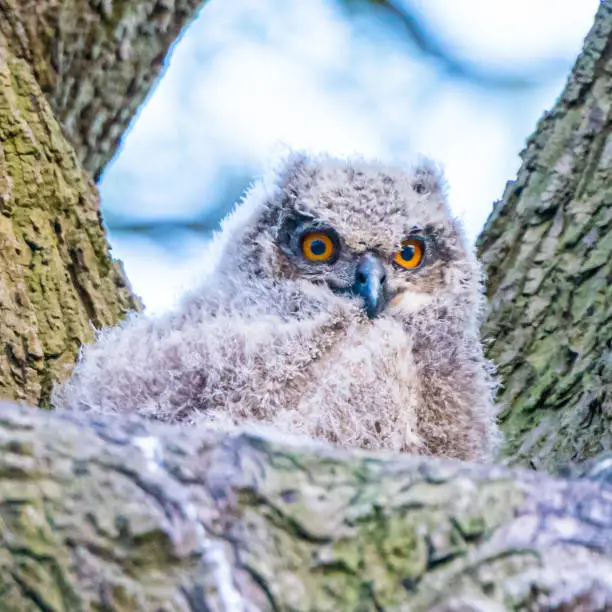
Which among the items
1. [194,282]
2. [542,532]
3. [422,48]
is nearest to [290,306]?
[194,282]

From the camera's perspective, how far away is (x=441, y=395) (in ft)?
7.62

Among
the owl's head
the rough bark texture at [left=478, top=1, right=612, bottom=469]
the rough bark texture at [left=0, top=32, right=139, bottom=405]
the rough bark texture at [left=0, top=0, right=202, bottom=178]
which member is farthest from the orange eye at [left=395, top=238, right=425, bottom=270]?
the rough bark texture at [left=0, top=0, right=202, bottom=178]

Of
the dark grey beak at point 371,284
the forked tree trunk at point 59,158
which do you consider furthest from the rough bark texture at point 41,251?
the dark grey beak at point 371,284

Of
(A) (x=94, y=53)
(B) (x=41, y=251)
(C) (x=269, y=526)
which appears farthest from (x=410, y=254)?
(C) (x=269, y=526)

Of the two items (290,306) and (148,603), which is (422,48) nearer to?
(290,306)

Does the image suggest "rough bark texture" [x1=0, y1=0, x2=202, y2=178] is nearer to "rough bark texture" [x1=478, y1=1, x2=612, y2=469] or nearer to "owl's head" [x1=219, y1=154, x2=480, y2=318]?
"owl's head" [x1=219, y1=154, x2=480, y2=318]

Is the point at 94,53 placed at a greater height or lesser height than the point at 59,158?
greater

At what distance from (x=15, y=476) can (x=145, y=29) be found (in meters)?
2.18

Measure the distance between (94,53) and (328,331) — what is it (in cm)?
132

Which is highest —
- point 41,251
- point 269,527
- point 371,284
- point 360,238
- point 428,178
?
point 428,178

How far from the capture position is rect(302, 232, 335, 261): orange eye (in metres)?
2.56

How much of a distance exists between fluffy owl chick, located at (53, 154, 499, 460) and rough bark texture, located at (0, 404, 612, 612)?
64 centimetres

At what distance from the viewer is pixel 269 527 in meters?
1.32

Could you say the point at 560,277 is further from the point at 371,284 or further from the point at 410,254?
the point at 371,284
